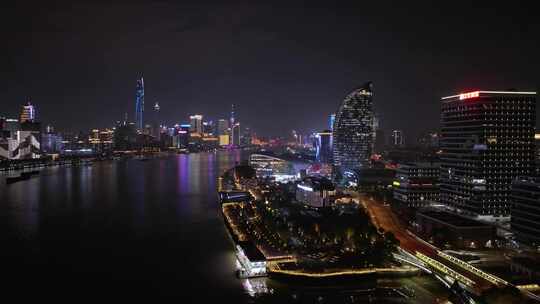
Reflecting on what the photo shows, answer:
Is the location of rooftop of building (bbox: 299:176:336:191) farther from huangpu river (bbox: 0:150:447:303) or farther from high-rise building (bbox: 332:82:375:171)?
high-rise building (bbox: 332:82:375:171)

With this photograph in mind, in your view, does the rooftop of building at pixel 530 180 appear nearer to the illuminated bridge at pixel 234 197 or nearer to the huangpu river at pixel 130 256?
the huangpu river at pixel 130 256

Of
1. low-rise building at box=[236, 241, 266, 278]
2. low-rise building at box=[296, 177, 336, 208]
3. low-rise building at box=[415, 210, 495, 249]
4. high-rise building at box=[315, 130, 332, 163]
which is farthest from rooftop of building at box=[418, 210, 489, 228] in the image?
high-rise building at box=[315, 130, 332, 163]

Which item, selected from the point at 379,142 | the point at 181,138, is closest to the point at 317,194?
the point at 379,142

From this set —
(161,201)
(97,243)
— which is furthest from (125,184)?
(97,243)

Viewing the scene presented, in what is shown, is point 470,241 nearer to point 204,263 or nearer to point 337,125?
point 204,263

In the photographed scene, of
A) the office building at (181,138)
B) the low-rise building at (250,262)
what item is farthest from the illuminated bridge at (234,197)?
the office building at (181,138)
